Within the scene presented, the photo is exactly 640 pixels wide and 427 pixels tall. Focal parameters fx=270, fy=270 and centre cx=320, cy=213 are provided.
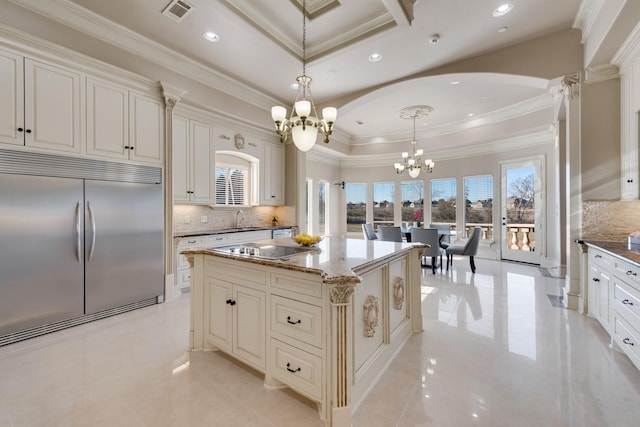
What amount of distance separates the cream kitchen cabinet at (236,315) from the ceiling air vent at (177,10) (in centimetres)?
282

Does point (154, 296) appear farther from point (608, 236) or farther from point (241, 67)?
point (608, 236)

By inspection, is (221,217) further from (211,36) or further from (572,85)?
(572,85)

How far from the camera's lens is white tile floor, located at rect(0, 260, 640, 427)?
1654 millimetres

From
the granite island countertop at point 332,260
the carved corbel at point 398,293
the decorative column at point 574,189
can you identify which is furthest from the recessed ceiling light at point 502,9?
the carved corbel at point 398,293

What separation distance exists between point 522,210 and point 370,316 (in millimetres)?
6423

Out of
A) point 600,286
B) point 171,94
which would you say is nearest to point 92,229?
point 171,94

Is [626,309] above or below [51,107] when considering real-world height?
below

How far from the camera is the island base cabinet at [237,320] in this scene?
1979 mm

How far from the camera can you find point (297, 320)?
5.70ft

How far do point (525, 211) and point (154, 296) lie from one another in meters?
7.74

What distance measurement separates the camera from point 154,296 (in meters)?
3.67

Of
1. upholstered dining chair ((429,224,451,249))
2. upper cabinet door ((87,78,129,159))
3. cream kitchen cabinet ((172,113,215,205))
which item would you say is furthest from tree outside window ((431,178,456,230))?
upper cabinet door ((87,78,129,159))

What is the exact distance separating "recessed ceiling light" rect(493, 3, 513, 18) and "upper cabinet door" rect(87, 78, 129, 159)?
4.44 meters

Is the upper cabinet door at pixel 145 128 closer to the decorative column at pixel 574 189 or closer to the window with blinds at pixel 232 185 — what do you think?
the window with blinds at pixel 232 185
